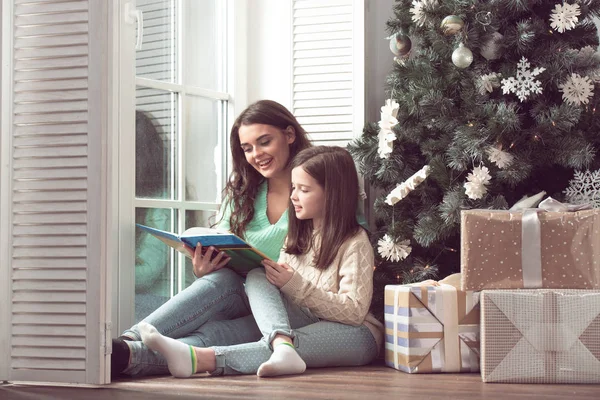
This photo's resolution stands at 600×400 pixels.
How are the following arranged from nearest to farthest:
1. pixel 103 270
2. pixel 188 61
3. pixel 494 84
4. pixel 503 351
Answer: pixel 103 270, pixel 503 351, pixel 494 84, pixel 188 61

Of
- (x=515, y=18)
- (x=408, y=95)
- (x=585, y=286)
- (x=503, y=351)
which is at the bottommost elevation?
(x=503, y=351)

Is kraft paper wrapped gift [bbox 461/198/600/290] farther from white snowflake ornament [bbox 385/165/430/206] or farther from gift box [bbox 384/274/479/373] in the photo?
white snowflake ornament [bbox 385/165/430/206]

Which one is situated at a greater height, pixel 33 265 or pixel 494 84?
pixel 494 84

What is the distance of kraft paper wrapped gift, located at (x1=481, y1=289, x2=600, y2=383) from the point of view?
2.06 meters

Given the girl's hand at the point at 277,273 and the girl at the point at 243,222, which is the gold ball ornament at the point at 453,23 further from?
the girl's hand at the point at 277,273

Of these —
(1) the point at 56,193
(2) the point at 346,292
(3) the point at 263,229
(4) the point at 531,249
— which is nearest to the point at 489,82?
(4) the point at 531,249

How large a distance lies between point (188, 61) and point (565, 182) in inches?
51.2

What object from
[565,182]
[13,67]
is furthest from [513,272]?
[13,67]

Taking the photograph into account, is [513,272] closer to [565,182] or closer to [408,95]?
[565,182]

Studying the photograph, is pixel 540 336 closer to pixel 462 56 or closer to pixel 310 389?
pixel 310 389

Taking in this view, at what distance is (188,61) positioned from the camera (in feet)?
9.21

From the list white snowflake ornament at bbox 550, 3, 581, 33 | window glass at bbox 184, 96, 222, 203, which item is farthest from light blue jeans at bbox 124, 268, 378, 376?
white snowflake ornament at bbox 550, 3, 581, 33

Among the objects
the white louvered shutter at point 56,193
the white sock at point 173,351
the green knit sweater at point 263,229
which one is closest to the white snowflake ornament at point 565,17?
the green knit sweater at point 263,229

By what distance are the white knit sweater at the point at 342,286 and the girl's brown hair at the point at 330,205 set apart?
31 millimetres
